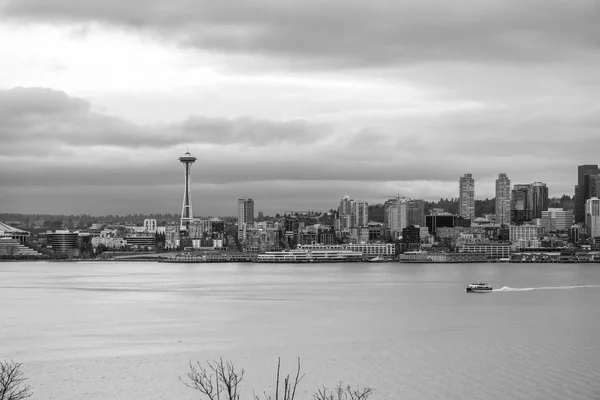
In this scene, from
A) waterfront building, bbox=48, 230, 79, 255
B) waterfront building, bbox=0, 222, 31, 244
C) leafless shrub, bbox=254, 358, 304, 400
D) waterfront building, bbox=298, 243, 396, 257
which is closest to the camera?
leafless shrub, bbox=254, 358, 304, 400

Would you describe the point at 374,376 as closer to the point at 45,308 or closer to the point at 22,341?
the point at 22,341

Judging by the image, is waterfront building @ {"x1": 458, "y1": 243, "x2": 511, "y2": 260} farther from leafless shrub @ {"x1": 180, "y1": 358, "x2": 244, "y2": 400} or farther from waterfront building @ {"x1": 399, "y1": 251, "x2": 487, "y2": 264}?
leafless shrub @ {"x1": 180, "y1": 358, "x2": 244, "y2": 400}

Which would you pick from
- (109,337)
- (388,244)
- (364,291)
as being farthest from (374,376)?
(388,244)

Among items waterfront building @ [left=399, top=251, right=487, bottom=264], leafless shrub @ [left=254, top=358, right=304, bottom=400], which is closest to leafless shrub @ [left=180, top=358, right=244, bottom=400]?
leafless shrub @ [left=254, top=358, right=304, bottom=400]

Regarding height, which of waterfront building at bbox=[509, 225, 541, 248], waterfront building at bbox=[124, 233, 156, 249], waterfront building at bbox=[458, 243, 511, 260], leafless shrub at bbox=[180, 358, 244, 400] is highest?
waterfront building at bbox=[509, 225, 541, 248]

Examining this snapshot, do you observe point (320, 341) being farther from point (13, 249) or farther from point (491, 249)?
point (13, 249)

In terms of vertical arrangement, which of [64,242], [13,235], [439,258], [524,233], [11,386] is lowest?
[11,386]

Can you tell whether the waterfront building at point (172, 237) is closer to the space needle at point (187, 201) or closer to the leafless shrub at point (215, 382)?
the space needle at point (187, 201)

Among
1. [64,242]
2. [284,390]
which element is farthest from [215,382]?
[64,242]
